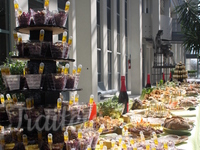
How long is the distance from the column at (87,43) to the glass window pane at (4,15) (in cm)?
203

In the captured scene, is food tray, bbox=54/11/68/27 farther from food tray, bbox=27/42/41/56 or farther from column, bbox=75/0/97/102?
column, bbox=75/0/97/102

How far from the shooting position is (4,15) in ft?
18.8

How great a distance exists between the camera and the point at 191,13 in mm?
12336

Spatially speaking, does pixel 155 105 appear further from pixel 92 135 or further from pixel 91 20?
pixel 91 20

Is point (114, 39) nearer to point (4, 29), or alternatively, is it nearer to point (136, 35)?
point (136, 35)

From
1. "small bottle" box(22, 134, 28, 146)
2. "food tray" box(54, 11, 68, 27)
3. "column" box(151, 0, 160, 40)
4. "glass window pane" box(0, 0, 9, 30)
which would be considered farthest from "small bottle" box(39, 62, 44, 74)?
"column" box(151, 0, 160, 40)

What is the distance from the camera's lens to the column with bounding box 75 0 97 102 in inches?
283

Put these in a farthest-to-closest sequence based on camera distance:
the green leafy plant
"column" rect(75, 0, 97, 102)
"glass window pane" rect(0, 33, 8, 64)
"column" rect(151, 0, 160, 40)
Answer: "column" rect(151, 0, 160, 40), the green leafy plant, "column" rect(75, 0, 97, 102), "glass window pane" rect(0, 33, 8, 64)

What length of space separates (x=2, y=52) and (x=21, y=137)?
161 inches

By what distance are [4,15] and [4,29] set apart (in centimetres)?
28

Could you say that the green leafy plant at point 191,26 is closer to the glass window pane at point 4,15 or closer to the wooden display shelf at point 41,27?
the glass window pane at point 4,15

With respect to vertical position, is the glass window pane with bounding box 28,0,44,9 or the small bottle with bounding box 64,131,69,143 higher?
the glass window pane with bounding box 28,0,44,9

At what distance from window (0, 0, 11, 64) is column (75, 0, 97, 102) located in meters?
2.00

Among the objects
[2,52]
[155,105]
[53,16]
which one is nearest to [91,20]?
[2,52]
